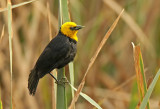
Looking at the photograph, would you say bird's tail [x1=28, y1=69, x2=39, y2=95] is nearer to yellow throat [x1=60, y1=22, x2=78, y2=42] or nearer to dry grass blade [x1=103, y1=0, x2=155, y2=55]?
yellow throat [x1=60, y1=22, x2=78, y2=42]

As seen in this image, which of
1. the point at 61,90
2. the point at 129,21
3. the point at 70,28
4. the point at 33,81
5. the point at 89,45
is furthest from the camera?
the point at 89,45

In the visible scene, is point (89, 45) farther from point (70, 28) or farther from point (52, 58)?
point (52, 58)

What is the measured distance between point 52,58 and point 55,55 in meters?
0.03

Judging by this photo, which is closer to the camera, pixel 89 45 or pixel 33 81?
pixel 33 81

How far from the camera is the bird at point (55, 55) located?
1273 millimetres

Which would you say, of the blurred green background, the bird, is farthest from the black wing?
the blurred green background

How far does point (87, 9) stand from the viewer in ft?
7.90

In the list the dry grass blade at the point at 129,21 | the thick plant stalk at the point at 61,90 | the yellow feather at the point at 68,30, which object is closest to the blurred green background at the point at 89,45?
the dry grass blade at the point at 129,21

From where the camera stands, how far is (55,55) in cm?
133

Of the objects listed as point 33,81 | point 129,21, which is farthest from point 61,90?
point 129,21

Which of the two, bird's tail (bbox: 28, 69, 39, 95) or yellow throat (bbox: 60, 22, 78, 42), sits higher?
yellow throat (bbox: 60, 22, 78, 42)

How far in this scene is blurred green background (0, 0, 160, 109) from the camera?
7.25 feet

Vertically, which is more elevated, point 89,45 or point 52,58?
point 52,58

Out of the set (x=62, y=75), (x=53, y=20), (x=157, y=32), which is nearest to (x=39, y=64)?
(x=62, y=75)
